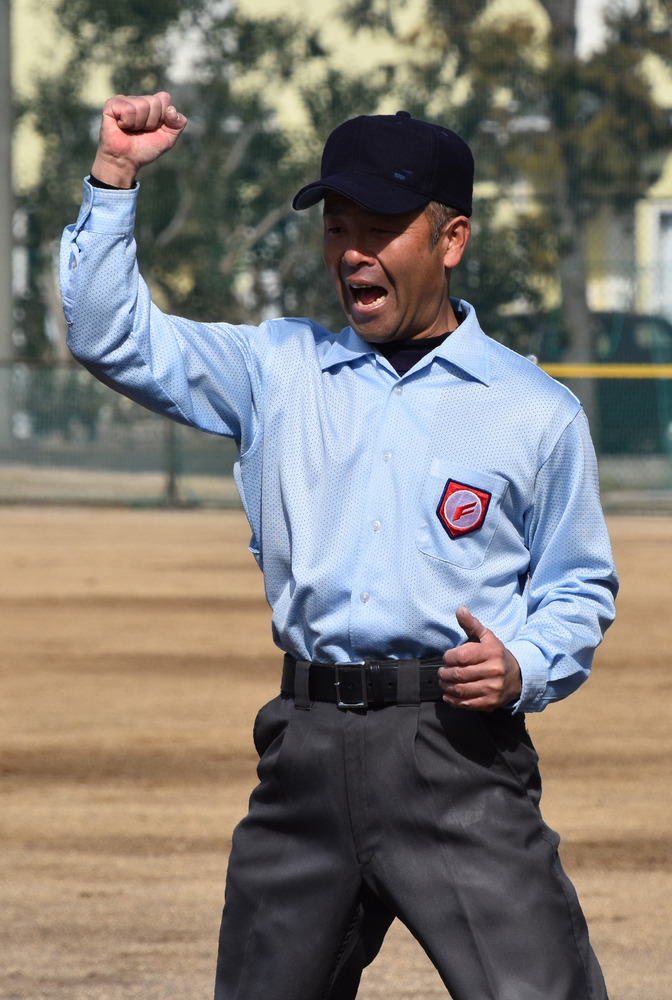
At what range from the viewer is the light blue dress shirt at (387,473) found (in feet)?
9.04

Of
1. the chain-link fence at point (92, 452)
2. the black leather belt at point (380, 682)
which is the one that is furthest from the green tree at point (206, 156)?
the black leather belt at point (380, 682)

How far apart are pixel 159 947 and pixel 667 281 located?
15.1m

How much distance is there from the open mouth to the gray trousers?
2.21ft

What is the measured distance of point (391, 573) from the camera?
277 centimetres

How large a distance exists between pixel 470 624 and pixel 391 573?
20 centimetres

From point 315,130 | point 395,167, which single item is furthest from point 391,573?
point 315,130

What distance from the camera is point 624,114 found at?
19.3 metres

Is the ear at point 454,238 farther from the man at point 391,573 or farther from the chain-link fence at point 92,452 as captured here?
the chain-link fence at point 92,452

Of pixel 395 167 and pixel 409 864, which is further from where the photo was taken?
pixel 395 167

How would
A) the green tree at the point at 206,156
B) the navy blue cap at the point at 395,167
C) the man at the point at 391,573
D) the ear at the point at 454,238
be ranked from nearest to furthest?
the man at the point at 391,573, the navy blue cap at the point at 395,167, the ear at the point at 454,238, the green tree at the point at 206,156

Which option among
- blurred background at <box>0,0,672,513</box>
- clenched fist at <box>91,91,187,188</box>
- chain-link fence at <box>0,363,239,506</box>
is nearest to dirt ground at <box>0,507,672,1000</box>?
clenched fist at <box>91,91,187,188</box>

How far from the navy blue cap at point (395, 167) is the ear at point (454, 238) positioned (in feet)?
0.07

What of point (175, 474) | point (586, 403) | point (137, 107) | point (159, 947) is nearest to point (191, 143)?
point (175, 474)

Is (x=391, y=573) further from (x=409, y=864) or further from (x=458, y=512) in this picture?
(x=409, y=864)
